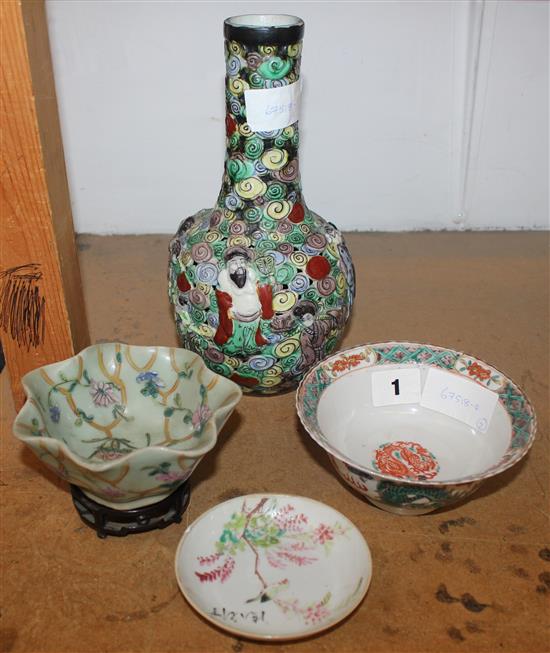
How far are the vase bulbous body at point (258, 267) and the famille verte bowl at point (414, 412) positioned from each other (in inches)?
2.9

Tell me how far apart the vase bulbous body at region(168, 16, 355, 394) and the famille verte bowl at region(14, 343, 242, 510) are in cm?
10

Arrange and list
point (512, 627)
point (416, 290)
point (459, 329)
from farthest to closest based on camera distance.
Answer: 1. point (416, 290)
2. point (459, 329)
3. point (512, 627)

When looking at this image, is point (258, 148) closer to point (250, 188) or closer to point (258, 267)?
point (250, 188)

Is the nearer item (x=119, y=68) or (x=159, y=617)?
(x=159, y=617)

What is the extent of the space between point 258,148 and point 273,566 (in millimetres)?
537

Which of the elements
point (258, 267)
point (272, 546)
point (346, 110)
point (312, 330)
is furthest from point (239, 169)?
point (346, 110)

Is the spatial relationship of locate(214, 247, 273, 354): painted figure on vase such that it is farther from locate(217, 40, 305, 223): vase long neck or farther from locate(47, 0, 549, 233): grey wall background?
locate(47, 0, 549, 233): grey wall background

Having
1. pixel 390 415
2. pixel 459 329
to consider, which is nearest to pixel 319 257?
pixel 390 415

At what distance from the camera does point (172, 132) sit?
5.54 ft

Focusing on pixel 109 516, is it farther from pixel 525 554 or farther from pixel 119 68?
pixel 119 68

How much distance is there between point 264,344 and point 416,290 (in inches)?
22.3

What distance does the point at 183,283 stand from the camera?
1120mm

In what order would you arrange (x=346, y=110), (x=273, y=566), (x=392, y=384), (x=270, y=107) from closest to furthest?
(x=273, y=566), (x=270, y=107), (x=392, y=384), (x=346, y=110)

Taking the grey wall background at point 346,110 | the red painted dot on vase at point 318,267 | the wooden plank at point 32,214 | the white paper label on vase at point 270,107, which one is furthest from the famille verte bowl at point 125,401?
the grey wall background at point 346,110
